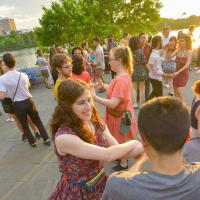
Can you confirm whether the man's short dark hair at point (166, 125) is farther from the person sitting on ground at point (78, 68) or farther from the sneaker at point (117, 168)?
the person sitting on ground at point (78, 68)

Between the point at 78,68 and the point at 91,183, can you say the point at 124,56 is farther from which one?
the point at 91,183

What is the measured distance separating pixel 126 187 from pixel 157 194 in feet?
0.42

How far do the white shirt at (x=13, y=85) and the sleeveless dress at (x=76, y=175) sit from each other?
229cm

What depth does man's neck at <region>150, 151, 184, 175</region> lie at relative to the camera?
729 mm

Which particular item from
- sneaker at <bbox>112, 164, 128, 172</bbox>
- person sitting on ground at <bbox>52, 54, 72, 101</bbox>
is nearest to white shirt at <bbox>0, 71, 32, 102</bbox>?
person sitting on ground at <bbox>52, 54, 72, 101</bbox>

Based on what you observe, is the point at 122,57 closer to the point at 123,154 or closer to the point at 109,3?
the point at 123,154

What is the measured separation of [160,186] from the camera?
68 cm

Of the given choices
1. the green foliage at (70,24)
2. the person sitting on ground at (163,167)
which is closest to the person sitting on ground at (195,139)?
the person sitting on ground at (163,167)

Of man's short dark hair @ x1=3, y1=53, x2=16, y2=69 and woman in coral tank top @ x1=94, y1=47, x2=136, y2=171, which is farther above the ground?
man's short dark hair @ x1=3, y1=53, x2=16, y2=69

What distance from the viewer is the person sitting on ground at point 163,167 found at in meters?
0.69

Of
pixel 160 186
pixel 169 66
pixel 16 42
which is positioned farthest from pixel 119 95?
pixel 16 42

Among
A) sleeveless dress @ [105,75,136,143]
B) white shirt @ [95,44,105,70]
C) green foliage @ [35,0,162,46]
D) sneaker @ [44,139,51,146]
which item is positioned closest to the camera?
sleeveless dress @ [105,75,136,143]

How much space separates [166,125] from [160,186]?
0.25m

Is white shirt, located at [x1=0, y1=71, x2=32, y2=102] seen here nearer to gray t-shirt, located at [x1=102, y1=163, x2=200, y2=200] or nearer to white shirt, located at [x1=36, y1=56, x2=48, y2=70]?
gray t-shirt, located at [x1=102, y1=163, x2=200, y2=200]
